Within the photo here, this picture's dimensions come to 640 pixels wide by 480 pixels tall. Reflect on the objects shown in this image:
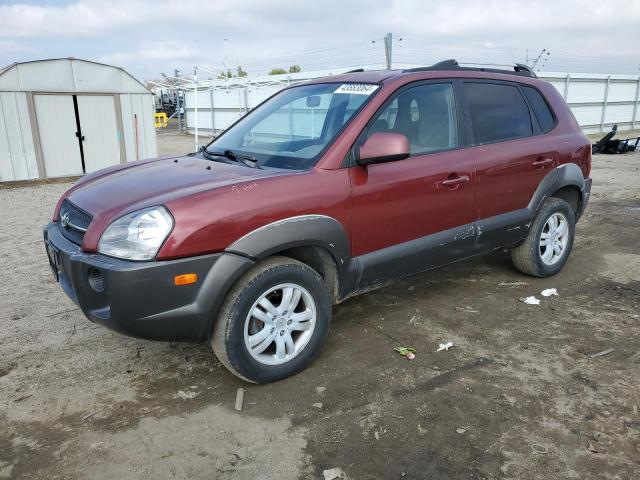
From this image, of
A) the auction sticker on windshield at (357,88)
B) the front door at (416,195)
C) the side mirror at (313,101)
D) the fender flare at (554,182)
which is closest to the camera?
the front door at (416,195)

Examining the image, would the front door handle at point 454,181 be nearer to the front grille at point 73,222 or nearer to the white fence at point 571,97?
the front grille at point 73,222

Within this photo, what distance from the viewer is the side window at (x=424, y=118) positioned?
355cm

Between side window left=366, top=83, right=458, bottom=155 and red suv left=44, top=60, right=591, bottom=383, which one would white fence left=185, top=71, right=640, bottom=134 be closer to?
red suv left=44, top=60, right=591, bottom=383

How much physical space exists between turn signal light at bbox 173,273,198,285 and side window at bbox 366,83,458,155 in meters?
1.51

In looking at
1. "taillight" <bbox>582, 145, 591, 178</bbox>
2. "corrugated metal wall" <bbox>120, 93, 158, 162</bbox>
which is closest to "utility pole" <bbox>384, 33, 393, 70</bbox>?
"corrugated metal wall" <bbox>120, 93, 158, 162</bbox>

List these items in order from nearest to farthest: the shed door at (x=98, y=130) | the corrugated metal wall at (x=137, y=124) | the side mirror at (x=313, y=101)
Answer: the side mirror at (x=313, y=101), the shed door at (x=98, y=130), the corrugated metal wall at (x=137, y=124)

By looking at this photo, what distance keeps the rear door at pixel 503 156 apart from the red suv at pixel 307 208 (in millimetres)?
14

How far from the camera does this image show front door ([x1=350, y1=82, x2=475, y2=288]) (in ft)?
11.0

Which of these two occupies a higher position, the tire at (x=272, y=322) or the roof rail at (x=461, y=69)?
the roof rail at (x=461, y=69)

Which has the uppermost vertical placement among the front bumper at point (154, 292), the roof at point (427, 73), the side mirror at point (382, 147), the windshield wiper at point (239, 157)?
the roof at point (427, 73)

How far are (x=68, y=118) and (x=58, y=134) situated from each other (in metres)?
0.43

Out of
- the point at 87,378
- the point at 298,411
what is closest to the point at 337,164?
the point at 298,411

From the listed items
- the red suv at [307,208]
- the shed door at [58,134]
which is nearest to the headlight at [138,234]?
the red suv at [307,208]

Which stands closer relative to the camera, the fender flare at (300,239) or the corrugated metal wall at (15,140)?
the fender flare at (300,239)
